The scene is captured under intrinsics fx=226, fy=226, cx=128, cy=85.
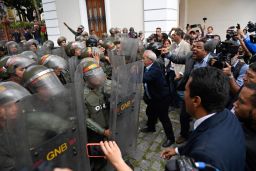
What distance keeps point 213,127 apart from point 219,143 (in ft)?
0.45

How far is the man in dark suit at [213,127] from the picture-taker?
1315 millimetres

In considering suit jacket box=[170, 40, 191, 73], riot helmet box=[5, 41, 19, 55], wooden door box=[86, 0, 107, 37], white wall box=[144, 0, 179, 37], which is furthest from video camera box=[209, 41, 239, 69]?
wooden door box=[86, 0, 107, 37]

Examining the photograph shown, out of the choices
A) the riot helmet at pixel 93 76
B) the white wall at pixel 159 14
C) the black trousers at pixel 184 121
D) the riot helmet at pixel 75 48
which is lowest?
the black trousers at pixel 184 121

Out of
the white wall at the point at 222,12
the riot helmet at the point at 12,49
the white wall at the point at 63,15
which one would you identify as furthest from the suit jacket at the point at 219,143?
the white wall at the point at 222,12

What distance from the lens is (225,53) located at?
328cm

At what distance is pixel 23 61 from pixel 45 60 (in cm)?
31

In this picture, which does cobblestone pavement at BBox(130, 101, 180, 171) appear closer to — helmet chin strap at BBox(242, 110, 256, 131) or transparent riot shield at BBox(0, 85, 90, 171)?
transparent riot shield at BBox(0, 85, 90, 171)

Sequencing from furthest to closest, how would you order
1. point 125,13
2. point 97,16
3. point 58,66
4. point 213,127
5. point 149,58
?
point 97,16 → point 125,13 → point 149,58 → point 58,66 → point 213,127

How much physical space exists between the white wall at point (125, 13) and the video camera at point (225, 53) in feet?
22.8

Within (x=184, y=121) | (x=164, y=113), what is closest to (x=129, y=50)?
(x=164, y=113)

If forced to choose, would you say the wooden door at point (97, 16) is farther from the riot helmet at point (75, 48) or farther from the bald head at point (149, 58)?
the bald head at point (149, 58)

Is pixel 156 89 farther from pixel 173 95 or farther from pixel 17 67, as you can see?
pixel 17 67

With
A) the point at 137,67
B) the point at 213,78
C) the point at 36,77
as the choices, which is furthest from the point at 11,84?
the point at 213,78

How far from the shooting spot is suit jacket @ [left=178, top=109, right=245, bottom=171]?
1289mm
